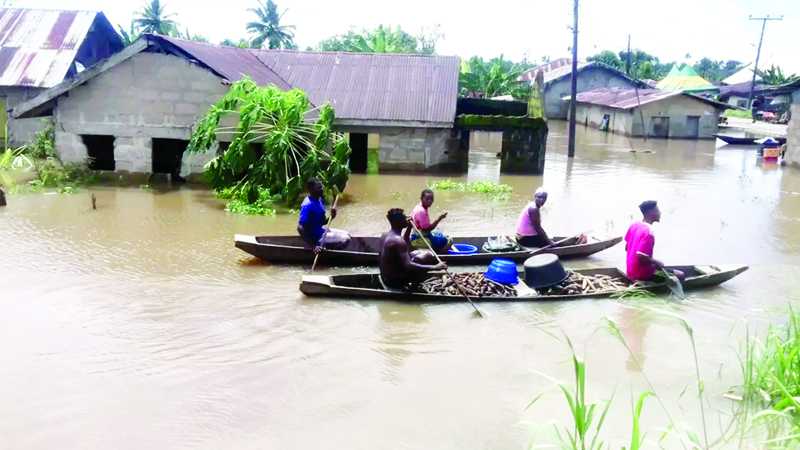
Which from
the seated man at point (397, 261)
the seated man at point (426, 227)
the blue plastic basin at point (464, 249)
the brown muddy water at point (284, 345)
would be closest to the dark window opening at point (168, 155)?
the brown muddy water at point (284, 345)

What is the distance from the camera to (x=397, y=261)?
31.2ft

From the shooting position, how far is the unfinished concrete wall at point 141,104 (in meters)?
17.6

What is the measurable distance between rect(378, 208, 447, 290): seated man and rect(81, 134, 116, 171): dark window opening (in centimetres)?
1206

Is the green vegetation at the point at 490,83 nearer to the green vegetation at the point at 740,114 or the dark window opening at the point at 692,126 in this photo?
the dark window opening at the point at 692,126

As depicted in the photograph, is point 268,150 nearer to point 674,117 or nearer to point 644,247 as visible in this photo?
point 644,247

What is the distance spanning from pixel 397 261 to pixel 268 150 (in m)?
7.14

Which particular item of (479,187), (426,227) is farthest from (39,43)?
(426,227)

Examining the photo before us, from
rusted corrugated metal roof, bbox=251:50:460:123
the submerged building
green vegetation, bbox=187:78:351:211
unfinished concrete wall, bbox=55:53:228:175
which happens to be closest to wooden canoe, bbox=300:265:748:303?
green vegetation, bbox=187:78:351:211

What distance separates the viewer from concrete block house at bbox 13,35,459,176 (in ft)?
57.7

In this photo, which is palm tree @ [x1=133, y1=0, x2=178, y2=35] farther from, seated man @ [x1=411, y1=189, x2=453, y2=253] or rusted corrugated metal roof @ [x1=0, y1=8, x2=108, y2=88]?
seated man @ [x1=411, y1=189, x2=453, y2=253]

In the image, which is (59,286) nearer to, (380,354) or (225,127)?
(380,354)

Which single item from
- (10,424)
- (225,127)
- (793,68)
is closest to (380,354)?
(10,424)

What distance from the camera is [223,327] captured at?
29.0ft

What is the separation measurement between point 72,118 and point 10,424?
43.6ft
